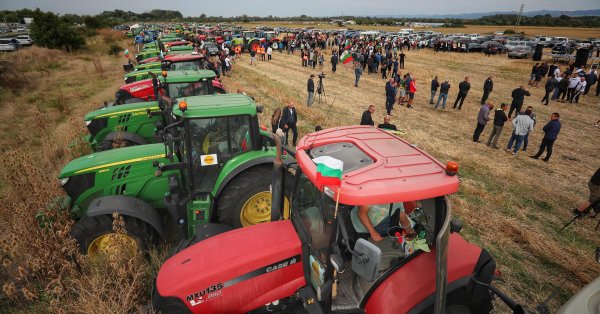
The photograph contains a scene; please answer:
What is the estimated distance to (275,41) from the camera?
34.8m

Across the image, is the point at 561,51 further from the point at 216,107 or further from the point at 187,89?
the point at 216,107

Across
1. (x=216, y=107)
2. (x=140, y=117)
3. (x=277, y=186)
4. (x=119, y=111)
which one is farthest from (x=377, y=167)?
(x=119, y=111)

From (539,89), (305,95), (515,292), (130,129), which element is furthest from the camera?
(539,89)

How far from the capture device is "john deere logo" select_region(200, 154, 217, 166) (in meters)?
4.91

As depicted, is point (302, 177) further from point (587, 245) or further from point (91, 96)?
point (91, 96)

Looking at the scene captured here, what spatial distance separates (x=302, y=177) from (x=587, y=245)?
6296 millimetres

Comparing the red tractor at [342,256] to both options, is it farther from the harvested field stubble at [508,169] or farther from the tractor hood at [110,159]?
the tractor hood at [110,159]

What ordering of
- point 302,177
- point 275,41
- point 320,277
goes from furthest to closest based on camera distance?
point 275,41, point 302,177, point 320,277

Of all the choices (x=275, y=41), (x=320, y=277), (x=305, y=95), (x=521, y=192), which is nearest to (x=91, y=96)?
(x=305, y=95)

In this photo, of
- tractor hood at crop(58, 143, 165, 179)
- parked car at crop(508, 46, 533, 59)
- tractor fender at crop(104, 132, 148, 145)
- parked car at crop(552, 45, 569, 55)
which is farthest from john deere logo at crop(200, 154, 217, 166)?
parked car at crop(552, 45, 569, 55)

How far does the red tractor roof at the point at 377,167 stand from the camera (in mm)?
2520

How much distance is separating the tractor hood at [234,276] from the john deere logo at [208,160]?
1.86 m

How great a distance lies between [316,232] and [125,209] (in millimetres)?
3133

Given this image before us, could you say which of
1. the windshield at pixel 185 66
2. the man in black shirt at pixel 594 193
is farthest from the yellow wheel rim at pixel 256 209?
the windshield at pixel 185 66
